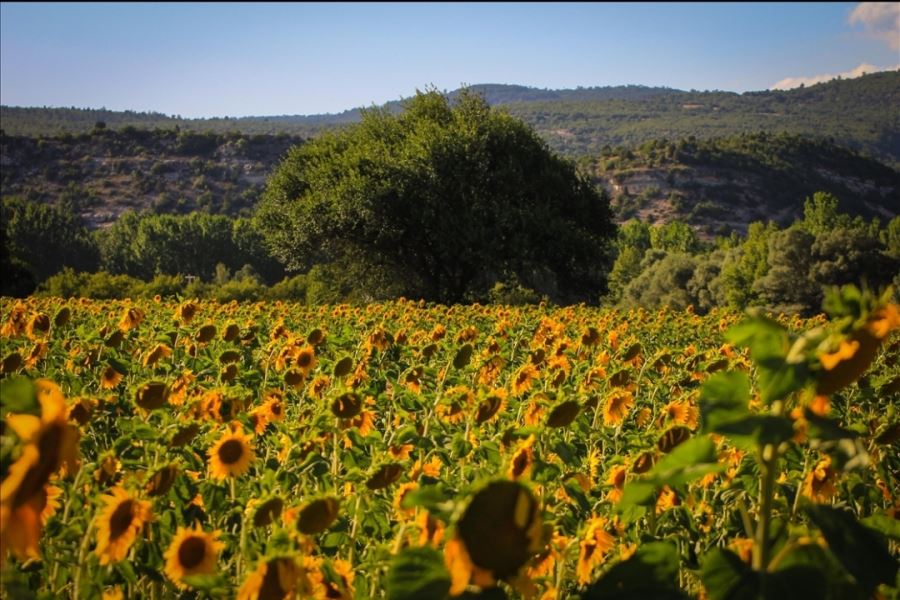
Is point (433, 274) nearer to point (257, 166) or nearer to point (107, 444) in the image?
point (107, 444)

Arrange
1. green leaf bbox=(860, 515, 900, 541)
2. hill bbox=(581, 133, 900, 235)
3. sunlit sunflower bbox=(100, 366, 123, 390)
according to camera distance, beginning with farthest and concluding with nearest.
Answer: hill bbox=(581, 133, 900, 235) < sunlit sunflower bbox=(100, 366, 123, 390) < green leaf bbox=(860, 515, 900, 541)

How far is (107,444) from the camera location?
3.04 meters

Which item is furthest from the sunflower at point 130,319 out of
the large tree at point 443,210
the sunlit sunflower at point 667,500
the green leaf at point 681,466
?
the large tree at point 443,210

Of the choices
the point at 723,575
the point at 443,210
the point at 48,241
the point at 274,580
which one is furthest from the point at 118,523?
the point at 48,241

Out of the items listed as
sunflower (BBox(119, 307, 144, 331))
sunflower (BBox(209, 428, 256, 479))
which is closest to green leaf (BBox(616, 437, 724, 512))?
sunflower (BBox(209, 428, 256, 479))

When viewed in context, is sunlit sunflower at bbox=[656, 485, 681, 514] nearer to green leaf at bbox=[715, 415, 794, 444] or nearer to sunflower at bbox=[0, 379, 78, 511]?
green leaf at bbox=[715, 415, 794, 444]

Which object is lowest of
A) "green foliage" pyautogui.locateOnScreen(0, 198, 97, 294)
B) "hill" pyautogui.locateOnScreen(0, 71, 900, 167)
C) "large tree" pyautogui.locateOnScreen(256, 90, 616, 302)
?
"green foliage" pyautogui.locateOnScreen(0, 198, 97, 294)

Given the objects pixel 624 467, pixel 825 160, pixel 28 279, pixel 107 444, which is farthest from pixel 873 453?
pixel 825 160

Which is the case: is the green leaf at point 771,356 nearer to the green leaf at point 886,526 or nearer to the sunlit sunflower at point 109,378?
the green leaf at point 886,526

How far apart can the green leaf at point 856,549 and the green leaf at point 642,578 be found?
223mm

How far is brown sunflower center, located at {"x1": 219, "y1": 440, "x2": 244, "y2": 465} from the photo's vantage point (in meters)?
2.18

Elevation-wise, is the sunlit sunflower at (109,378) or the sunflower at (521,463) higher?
the sunflower at (521,463)

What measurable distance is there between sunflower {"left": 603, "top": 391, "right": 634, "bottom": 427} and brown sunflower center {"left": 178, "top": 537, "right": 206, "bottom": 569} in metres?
1.98

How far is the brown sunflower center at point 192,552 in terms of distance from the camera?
5.17 ft
